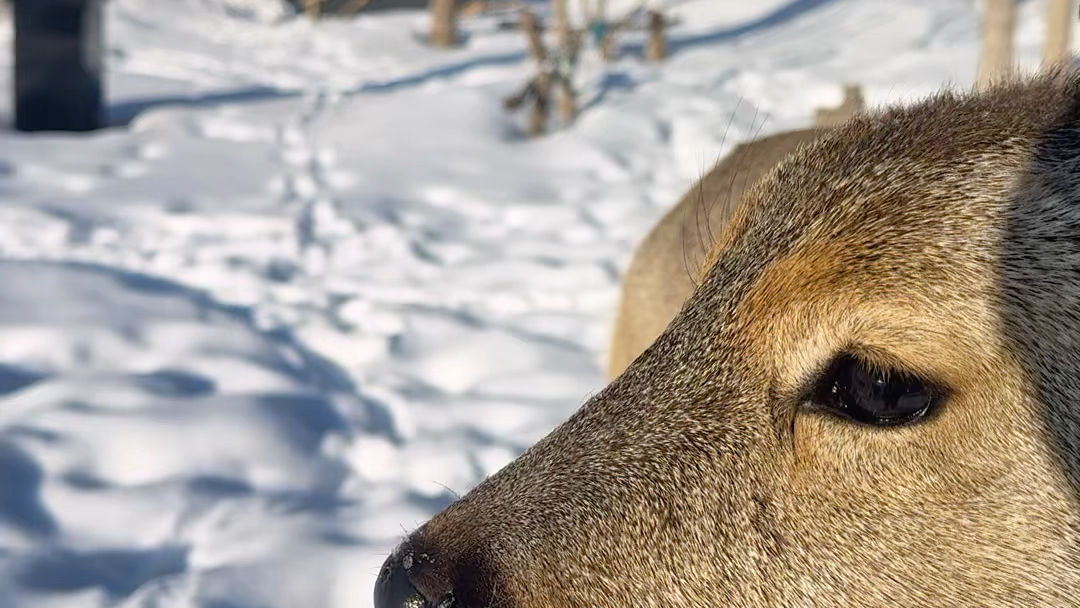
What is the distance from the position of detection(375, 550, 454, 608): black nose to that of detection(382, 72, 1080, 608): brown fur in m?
0.01

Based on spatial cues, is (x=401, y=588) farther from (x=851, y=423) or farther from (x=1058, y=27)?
(x=1058, y=27)

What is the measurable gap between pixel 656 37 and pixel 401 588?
14.3m

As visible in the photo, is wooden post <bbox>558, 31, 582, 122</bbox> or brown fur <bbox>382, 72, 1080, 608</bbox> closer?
brown fur <bbox>382, 72, 1080, 608</bbox>

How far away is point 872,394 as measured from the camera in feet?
6.10

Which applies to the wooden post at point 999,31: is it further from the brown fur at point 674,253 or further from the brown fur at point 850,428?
the brown fur at point 850,428

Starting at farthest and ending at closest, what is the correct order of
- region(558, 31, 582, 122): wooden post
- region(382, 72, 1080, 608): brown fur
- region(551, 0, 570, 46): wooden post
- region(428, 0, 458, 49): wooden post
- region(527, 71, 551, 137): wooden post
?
region(428, 0, 458, 49): wooden post < region(551, 0, 570, 46): wooden post < region(558, 31, 582, 122): wooden post < region(527, 71, 551, 137): wooden post < region(382, 72, 1080, 608): brown fur

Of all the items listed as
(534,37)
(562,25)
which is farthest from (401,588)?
(562,25)

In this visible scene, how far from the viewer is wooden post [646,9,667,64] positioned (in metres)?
15.2

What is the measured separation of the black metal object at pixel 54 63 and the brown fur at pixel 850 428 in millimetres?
8371

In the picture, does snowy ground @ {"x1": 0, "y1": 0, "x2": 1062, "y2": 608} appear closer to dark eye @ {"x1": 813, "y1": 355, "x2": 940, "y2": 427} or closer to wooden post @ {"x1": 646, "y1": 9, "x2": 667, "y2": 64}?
dark eye @ {"x1": 813, "y1": 355, "x2": 940, "y2": 427}

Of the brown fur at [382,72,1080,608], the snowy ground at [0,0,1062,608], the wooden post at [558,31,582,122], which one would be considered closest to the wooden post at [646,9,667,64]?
the snowy ground at [0,0,1062,608]

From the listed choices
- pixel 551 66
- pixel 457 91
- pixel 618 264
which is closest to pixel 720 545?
pixel 618 264

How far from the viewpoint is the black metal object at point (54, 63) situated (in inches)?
353

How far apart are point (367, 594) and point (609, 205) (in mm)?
4986
